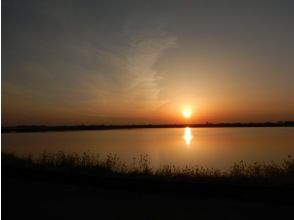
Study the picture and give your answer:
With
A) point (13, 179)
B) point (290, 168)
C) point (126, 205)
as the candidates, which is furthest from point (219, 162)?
point (126, 205)

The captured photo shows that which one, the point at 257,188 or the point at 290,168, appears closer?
the point at 257,188

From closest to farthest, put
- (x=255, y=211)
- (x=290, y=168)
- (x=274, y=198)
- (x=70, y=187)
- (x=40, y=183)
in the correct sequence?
(x=255, y=211) → (x=274, y=198) → (x=70, y=187) → (x=40, y=183) → (x=290, y=168)

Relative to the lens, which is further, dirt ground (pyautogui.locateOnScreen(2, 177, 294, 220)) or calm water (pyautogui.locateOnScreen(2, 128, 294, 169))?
calm water (pyautogui.locateOnScreen(2, 128, 294, 169))

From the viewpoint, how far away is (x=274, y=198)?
8.15 m

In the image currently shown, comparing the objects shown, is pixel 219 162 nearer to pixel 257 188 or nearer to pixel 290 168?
pixel 290 168

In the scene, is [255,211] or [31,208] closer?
[255,211]

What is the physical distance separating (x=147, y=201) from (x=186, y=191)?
3.78 feet

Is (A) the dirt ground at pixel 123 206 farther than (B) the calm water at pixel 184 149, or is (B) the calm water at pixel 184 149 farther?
(B) the calm water at pixel 184 149

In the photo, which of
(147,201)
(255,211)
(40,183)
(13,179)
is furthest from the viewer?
(13,179)

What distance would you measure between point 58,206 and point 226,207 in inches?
153

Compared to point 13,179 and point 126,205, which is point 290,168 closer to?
point 126,205

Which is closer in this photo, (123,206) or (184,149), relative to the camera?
(123,206)

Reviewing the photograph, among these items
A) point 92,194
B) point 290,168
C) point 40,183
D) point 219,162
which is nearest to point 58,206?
point 92,194

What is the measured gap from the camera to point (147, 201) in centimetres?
869
